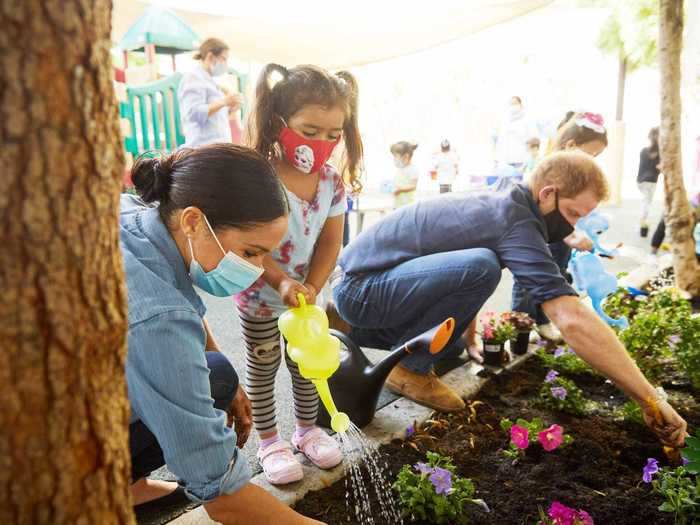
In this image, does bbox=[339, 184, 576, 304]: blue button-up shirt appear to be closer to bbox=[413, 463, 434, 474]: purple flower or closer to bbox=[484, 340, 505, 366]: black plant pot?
bbox=[484, 340, 505, 366]: black plant pot

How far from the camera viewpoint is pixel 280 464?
1574 millimetres

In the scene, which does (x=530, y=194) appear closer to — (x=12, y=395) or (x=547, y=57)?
Answer: (x=12, y=395)

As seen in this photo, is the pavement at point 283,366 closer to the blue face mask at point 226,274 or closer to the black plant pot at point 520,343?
the black plant pot at point 520,343

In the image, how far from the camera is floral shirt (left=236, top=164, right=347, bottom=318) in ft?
5.51

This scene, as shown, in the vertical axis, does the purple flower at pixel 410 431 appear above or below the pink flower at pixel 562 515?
below

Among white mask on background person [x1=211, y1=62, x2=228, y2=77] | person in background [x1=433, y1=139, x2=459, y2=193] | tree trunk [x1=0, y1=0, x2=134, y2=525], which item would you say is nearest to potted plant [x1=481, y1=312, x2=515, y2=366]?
tree trunk [x1=0, y1=0, x2=134, y2=525]

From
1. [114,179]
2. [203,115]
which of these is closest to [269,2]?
[203,115]

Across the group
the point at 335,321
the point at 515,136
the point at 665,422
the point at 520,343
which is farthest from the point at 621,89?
the point at 665,422

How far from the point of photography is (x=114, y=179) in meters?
0.60

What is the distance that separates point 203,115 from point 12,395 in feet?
12.2

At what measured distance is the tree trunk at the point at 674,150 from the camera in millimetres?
3018

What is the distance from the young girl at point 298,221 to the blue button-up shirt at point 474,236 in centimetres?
40

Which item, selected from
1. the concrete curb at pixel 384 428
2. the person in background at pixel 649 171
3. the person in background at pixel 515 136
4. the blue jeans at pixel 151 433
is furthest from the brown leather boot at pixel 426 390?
the person in background at pixel 515 136

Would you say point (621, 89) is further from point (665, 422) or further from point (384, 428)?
point (384, 428)
